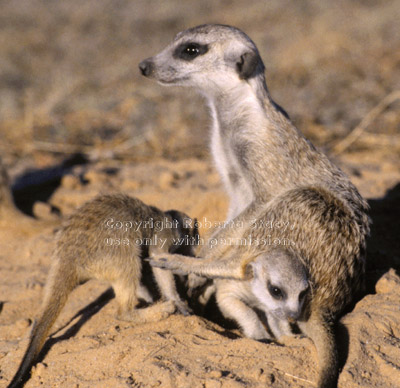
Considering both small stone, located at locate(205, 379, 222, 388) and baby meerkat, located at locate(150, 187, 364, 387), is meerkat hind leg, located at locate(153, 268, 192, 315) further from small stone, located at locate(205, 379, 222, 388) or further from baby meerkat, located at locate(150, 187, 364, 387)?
small stone, located at locate(205, 379, 222, 388)

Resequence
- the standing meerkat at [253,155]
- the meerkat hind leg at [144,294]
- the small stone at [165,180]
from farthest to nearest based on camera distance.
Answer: the small stone at [165,180] < the meerkat hind leg at [144,294] < the standing meerkat at [253,155]

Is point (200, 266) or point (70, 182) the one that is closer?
point (200, 266)

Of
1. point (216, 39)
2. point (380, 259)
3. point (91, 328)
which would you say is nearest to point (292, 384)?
point (91, 328)

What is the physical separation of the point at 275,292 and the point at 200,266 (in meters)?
0.52

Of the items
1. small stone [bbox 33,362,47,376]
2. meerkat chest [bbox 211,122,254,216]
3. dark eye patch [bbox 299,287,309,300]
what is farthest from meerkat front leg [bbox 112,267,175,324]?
meerkat chest [bbox 211,122,254,216]

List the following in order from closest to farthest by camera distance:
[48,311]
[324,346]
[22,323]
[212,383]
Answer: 1. [212,383]
2. [324,346]
3. [48,311]
4. [22,323]

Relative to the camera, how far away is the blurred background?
5.95m

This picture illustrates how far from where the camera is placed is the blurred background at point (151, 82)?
5.95 m

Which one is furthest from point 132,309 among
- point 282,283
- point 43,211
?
point 43,211

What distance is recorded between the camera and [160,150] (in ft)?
18.8

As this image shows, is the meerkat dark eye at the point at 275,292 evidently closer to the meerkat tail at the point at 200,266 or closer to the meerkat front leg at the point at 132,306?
the meerkat tail at the point at 200,266

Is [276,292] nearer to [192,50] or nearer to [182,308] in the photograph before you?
[182,308]

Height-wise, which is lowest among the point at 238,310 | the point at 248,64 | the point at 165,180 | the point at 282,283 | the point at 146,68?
the point at 238,310

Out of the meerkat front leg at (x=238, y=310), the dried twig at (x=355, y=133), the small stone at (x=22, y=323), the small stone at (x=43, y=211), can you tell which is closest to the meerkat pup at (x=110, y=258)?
the meerkat front leg at (x=238, y=310)
